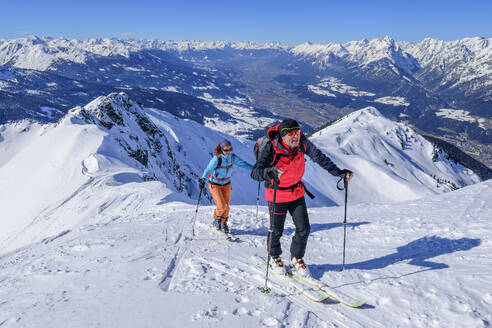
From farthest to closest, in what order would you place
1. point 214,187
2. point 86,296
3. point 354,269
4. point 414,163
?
point 414,163, point 214,187, point 354,269, point 86,296

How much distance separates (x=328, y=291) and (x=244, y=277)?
6.44 feet

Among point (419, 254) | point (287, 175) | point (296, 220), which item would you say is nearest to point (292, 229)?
point (419, 254)

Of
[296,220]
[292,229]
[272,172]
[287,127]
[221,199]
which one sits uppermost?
[287,127]

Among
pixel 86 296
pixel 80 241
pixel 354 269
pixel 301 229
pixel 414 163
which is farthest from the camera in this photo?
pixel 414 163

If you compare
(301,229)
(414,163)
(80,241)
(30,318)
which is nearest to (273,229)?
(301,229)

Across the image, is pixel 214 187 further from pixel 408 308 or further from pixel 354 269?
pixel 408 308

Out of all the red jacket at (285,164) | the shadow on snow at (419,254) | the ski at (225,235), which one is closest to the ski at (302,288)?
the shadow on snow at (419,254)

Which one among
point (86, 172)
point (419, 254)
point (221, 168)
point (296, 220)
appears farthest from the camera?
point (86, 172)

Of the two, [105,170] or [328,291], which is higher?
[328,291]

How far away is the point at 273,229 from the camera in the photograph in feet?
22.5

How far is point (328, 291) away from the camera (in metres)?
6.10

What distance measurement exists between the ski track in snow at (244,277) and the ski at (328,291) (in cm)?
14

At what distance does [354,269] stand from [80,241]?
8.48m

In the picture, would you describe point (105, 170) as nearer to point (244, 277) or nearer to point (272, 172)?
point (244, 277)
